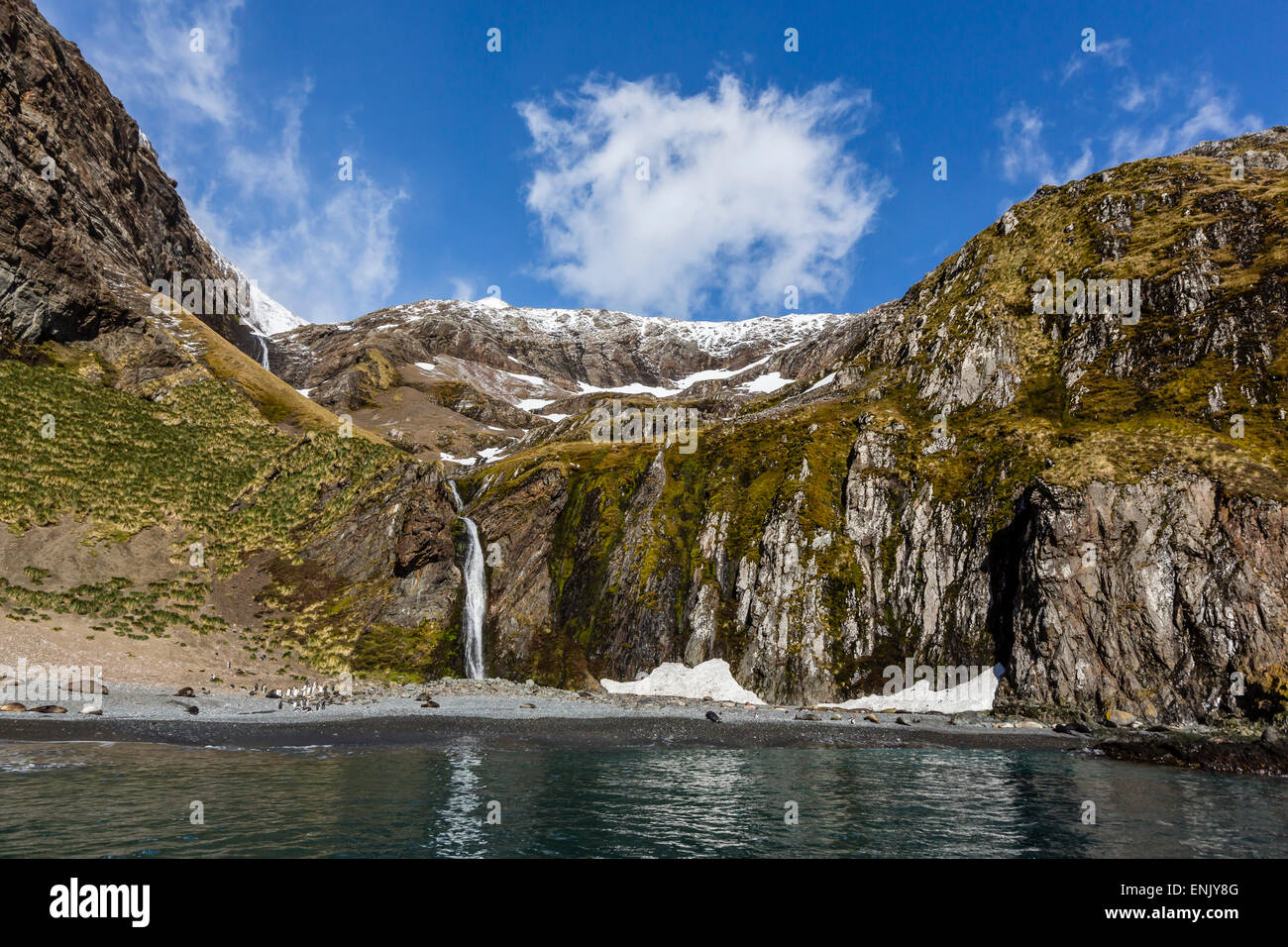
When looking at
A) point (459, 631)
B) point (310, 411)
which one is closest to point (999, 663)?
point (459, 631)

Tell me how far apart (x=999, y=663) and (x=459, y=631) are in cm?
5902

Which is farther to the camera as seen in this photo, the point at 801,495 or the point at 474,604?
the point at 801,495

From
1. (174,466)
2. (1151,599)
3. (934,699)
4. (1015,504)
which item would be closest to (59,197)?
(174,466)

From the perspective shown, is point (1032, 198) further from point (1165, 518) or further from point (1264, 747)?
point (1264, 747)

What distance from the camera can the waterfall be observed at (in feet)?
250

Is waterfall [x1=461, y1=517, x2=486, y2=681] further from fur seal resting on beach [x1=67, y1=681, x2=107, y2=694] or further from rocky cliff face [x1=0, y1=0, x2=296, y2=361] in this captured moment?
rocky cliff face [x1=0, y1=0, x2=296, y2=361]

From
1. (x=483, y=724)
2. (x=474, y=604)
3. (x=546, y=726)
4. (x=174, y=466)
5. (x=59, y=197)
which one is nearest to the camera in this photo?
(x=483, y=724)

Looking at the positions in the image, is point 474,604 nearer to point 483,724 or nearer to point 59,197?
point 483,724

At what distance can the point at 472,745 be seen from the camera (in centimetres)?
4300

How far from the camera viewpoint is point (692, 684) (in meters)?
72.0

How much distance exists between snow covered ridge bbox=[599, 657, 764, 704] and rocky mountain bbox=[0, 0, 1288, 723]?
4.82 ft

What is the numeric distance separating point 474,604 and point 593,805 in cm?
5654

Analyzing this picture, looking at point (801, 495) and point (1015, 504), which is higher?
point (801, 495)

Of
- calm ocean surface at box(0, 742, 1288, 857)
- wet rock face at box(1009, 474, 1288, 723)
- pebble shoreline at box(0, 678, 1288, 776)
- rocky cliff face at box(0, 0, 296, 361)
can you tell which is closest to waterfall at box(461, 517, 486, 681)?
pebble shoreline at box(0, 678, 1288, 776)
